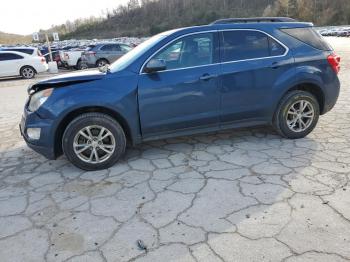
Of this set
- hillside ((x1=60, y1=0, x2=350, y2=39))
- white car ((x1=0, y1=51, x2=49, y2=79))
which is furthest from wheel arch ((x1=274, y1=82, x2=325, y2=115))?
hillside ((x1=60, y1=0, x2=350, y2=39))

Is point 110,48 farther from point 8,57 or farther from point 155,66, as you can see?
point 155,66

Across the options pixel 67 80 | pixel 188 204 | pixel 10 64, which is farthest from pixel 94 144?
pixel 10 64

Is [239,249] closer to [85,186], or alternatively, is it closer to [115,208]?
[115,208]

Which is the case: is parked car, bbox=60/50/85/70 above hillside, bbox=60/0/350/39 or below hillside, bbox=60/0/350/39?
below

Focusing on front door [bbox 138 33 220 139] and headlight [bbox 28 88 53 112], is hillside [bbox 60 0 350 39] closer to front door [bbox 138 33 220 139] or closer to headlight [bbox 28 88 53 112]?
front door [bbox 138 33 220 139]

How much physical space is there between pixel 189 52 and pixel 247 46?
2.81 feet

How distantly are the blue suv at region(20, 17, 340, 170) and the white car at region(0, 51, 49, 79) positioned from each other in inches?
512

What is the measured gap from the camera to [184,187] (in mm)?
3641

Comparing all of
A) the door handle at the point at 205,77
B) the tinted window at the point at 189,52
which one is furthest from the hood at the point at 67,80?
the door handle at the point at 205,77

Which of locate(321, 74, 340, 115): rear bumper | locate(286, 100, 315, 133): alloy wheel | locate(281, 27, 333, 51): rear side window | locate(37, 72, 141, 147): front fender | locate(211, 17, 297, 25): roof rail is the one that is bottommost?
locate(286, 100, 315, 133): alloy wheel

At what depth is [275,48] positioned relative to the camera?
4633mm

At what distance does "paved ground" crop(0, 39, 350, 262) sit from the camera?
2.65m

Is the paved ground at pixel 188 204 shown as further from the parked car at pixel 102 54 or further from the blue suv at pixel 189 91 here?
the parked car at pixel 102 54

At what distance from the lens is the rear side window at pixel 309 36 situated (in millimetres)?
4781
